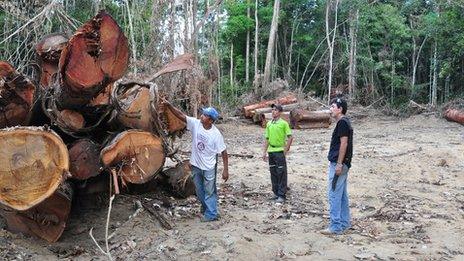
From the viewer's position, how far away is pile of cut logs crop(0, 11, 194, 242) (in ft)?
16.6

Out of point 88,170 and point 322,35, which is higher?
point 322,35

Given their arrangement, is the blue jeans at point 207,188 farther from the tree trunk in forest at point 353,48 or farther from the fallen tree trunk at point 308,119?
the tree trunk in forest at point 353,48

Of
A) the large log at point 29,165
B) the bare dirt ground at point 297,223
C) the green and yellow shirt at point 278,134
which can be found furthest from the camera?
the green and yellow shirt at point 278,134

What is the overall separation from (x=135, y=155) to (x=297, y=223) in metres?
2.56

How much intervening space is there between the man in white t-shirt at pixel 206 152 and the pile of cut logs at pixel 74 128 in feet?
0.94

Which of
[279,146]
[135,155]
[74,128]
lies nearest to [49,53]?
[74,128]

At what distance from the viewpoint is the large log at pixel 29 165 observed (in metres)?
4.99

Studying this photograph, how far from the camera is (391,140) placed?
52.5 feet

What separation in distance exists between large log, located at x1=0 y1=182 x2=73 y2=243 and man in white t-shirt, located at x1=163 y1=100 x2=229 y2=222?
172 cm

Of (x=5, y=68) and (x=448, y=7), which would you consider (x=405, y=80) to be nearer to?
(x=448, y=7)

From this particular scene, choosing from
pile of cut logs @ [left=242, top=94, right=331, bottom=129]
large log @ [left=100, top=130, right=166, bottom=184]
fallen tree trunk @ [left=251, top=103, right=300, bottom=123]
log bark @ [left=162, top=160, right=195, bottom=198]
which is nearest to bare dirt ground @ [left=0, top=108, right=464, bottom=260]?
log bark @ [left=162, top=160, right=195, bottom=198]

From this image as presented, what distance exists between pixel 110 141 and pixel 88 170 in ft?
1.34

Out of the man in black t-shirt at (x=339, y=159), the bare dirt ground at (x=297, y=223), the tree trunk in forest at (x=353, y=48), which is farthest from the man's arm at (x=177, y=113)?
the tree trunk in forest at (x=353, y=48)

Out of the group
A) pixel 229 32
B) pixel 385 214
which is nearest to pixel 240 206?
pixel 385 214
